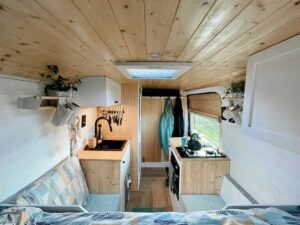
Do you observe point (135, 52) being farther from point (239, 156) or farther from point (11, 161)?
→ point (239, 156)

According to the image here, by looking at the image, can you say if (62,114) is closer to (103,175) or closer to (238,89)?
(103,175)

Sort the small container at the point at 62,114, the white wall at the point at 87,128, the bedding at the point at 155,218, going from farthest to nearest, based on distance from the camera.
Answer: the white wall at the point at 87,128, the small container at the point at 62,114, the bedding at the point at 155,218

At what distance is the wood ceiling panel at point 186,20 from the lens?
23.6 inches

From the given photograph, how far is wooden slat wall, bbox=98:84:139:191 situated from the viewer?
339cm

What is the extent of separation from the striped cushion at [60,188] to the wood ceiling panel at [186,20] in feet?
4.44

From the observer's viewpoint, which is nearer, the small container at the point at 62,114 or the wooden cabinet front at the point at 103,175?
the small container at the point at 62,114

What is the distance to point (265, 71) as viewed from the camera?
1144mm

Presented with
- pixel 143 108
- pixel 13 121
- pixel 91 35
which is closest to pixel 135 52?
pixel 91 35

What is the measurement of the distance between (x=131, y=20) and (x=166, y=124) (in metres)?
3.81

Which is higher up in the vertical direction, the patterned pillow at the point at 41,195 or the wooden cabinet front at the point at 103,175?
the patterned pillow at the point at 41,195

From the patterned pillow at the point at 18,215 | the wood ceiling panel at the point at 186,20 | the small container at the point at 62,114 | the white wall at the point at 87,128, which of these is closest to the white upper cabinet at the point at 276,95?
the wood ceiling panel at the point at 186,20

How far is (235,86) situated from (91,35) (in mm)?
1506

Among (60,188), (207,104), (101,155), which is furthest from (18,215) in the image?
(207,104)

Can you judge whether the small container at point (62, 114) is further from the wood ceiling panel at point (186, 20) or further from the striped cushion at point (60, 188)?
the wood ceiling panel at point (186, 20)
